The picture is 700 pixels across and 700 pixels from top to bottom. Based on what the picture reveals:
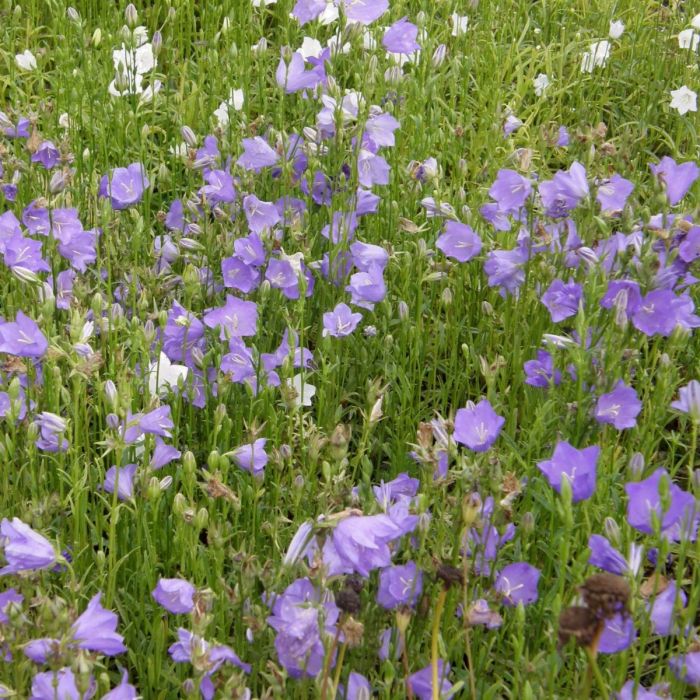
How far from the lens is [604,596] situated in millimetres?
1298

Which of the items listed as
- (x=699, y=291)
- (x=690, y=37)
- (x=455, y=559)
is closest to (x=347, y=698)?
(x=455, y=559)

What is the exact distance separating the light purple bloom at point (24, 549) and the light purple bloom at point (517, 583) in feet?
2.98

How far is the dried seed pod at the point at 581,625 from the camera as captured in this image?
1.31 metres

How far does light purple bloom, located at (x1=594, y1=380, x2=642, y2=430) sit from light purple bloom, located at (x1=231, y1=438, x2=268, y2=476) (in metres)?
0.75

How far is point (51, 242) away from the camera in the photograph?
9.14ft

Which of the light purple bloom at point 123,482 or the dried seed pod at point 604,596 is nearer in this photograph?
the dried seed pod at point 604,596

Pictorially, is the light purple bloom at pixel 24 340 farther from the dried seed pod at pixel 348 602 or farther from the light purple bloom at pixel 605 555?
the light purple bloom at pixel 605 555

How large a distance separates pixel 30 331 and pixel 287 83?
1.36 meters

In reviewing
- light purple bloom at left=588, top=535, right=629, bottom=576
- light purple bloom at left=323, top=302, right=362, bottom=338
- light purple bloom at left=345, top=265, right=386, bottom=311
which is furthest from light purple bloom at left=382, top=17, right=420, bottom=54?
light purple bloom at left=588, top=535, right=629, bottom=576

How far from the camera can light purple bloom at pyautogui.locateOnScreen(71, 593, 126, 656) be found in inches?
68.4

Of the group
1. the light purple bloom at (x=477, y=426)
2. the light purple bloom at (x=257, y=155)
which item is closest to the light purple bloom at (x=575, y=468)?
the light purple bloom at (x=477, y=426)


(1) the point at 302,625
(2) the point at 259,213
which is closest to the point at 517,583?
(1) the point at 302,625

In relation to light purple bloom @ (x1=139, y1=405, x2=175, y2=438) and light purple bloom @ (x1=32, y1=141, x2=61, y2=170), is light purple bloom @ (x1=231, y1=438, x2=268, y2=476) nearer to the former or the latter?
light purple bloom @ (x1=139, y1=405, x2=175, y2=438)

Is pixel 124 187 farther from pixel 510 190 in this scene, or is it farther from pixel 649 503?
pixel 649 503
